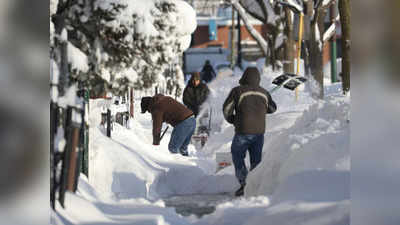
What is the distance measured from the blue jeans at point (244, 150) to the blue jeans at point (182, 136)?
0.99ft

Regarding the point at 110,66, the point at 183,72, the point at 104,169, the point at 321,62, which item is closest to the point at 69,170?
the point at 104,169

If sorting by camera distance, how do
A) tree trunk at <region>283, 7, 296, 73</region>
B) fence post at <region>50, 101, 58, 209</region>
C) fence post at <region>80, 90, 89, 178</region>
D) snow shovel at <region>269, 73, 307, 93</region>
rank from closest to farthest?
fence post at <region>50, 101, 58, 209</region>, fence post at <region>80, 90, 89, 178</region>, snow shovel at <region>269, 73, 307, 93</region>, tree trunk at <region>283, 7, 296, 73</region>

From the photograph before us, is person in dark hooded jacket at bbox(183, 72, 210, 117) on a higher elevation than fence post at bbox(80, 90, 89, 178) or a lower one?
higher

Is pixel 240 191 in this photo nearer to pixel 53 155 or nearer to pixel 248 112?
pixel 248 112

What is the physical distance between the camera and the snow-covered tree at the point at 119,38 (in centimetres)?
349

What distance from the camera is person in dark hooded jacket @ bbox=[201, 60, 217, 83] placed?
4.57 m

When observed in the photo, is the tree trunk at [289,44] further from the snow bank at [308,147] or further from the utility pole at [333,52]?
the snow bank at [308,147]

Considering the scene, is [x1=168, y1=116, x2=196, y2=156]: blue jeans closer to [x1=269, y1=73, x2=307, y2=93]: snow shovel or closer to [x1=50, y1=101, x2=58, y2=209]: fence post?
[x1=269, y1=73, x2=307, y2=93]: snow shovel

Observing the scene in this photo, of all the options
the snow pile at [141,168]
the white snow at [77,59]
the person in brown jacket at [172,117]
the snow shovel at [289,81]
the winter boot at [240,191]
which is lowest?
the winter boot at [240,191]

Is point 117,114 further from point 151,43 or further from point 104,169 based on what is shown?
point 151,43

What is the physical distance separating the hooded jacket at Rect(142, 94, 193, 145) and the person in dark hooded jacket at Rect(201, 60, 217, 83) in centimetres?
50

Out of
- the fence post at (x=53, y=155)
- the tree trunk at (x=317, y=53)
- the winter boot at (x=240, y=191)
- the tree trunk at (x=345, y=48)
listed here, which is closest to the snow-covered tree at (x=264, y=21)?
the tree trunk at (x=317, y=53)

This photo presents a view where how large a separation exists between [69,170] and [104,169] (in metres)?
0.28

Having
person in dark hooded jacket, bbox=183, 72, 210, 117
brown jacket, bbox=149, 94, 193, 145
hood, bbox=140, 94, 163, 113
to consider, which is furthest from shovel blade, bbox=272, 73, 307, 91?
hood, bbox=140, 94, 163, 113
